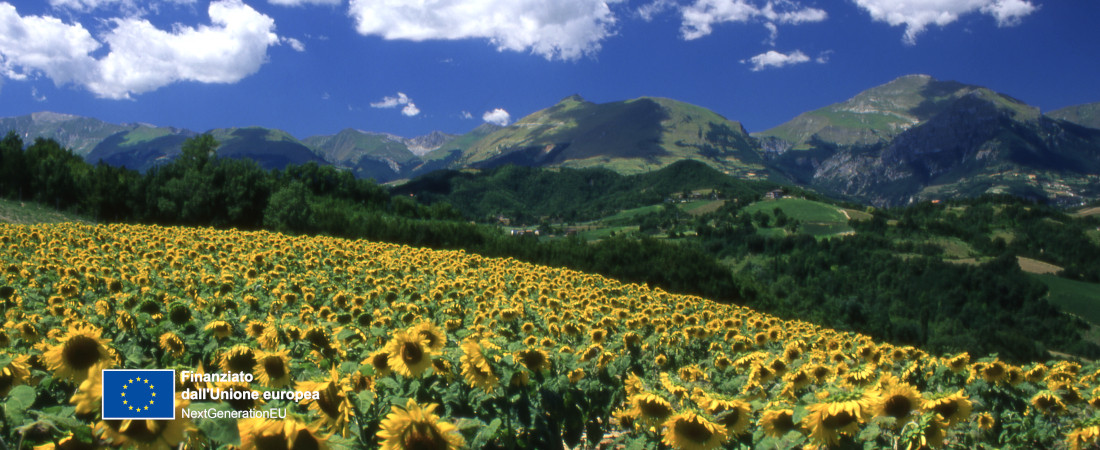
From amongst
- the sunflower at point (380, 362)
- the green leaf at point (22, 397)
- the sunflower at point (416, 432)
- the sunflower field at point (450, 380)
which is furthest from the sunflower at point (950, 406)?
the green leaf at point (22, 397)

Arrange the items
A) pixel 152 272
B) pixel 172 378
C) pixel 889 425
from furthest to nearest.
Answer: pixel 152 272
pixel 889 425
pixel 172 378

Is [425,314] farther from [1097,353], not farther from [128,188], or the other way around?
[1097,353]

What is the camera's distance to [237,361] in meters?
3.38

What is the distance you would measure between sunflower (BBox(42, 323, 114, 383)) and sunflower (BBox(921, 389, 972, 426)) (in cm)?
442

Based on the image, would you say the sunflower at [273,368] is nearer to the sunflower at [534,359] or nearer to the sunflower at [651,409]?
the sunflower at [534,359]

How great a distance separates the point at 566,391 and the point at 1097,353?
99.1 meters

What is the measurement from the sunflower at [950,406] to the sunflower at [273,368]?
3608 mm

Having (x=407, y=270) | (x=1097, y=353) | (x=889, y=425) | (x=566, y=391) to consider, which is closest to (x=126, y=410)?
(x=566, y=391)

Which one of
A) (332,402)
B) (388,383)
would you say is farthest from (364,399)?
(388,383)

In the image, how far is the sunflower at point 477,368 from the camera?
3.30 metres

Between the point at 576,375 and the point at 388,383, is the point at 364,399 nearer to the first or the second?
the point at 388,383

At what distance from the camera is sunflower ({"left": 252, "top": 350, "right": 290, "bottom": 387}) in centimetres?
326

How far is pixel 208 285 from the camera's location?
7.58 meters

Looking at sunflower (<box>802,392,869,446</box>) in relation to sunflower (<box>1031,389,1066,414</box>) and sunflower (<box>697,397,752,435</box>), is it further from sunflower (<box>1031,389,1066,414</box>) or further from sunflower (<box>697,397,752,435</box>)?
sunflower (<box>1031,389,1066,414</box>)
